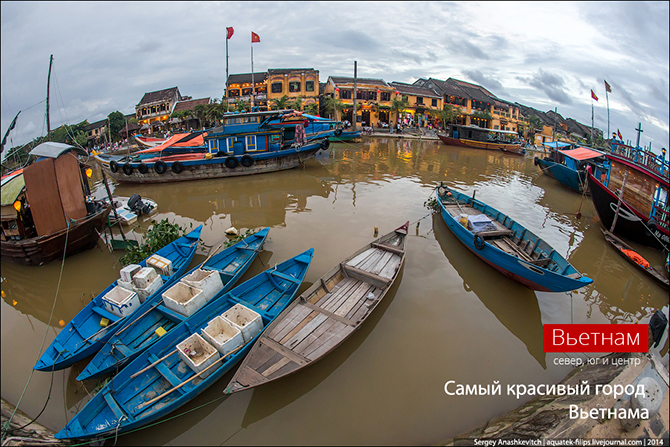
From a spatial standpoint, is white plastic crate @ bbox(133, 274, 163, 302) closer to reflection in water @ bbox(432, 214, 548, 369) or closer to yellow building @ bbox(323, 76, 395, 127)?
reflection in water @ bbox(432, 214, 548, 369)

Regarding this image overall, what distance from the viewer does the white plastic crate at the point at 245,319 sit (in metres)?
5.11

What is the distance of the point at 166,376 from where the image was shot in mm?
4449

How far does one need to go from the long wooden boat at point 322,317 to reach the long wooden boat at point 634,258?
6838 mm

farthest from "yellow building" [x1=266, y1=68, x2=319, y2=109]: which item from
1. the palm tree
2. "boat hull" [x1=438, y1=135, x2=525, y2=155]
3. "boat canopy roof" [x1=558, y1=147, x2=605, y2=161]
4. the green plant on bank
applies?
the green plant on bank

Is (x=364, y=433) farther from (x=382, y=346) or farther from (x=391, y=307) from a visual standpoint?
(x=391, y=307)

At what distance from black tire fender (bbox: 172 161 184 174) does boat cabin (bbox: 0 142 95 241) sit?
7.93 meters

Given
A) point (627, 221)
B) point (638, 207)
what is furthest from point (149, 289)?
point (638, 207)

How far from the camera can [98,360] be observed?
4723 mm

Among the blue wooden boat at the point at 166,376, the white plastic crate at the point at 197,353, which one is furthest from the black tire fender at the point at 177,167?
the white plastic crate at the point at 197,353

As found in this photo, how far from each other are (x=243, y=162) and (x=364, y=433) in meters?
15.3

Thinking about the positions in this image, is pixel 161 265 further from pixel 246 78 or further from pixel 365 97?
pixel 246 78

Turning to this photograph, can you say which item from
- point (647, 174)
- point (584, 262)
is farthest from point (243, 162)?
point (647, 174)

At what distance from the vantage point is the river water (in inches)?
178

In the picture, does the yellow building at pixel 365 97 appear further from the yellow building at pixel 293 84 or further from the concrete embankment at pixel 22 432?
the concrete embankment at pixel 22 432
